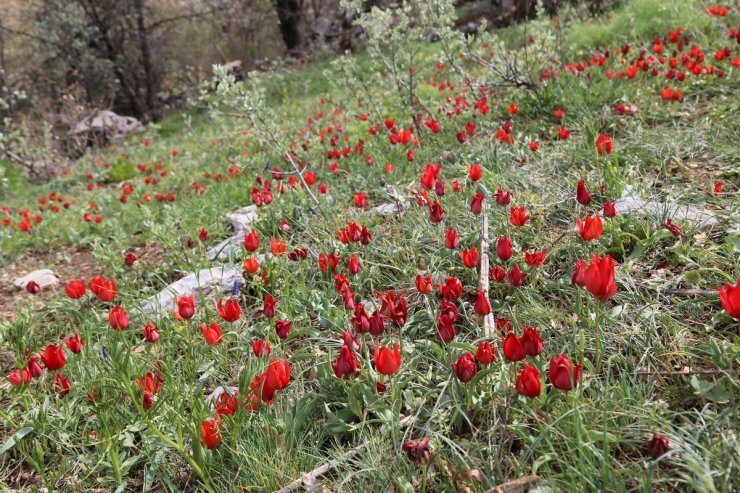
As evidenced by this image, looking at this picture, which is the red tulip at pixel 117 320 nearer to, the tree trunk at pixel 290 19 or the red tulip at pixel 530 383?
the red tulip at pixel 530 383

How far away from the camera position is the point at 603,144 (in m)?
2.97

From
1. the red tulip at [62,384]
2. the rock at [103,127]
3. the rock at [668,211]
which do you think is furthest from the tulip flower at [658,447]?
the rock at [103,127]

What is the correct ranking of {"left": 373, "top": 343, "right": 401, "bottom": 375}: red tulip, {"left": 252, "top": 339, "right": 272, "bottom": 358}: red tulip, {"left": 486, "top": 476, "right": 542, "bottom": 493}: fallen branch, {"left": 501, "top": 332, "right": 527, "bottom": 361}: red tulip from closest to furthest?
1. {"left": 486, "top": 476, "right": 542, "bottom": 493}: fallen branch
2. {"left": 501, "top": 332, "right": 527, "bottom": 361}: red tulip
3. {"left": 373, "top": 343, "right": 401, "bottom": 375}: red tulip
4. {"left": 252, "top": 339, "right": 272, "bottom": 358}: red tulip

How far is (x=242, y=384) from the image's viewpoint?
1.82 meters

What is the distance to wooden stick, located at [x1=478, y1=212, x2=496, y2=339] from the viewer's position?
2.00 metres

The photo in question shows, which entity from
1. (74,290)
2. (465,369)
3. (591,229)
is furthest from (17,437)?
(591,229)

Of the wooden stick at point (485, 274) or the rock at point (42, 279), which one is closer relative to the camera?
the wooden stick at point (485, 274)

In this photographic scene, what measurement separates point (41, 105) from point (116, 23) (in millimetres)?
3295

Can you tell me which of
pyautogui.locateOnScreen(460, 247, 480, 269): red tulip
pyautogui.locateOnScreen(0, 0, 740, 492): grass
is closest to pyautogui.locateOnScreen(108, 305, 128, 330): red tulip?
pyautogui.locateOnScreen(0, 0, 740, 492): grass

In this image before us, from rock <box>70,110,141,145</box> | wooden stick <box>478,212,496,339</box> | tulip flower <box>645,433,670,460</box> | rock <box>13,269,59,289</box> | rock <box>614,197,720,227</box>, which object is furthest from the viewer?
rock <box>70,110,141,145</box>

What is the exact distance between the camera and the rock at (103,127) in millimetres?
12000

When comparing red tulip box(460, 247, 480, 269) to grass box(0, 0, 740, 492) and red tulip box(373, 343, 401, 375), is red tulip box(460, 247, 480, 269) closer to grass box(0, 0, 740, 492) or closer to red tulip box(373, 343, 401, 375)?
grass box(0, 0, 740, 492)

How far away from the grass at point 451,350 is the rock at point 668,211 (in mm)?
43

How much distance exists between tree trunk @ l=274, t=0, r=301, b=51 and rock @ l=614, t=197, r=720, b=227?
1701 cm
